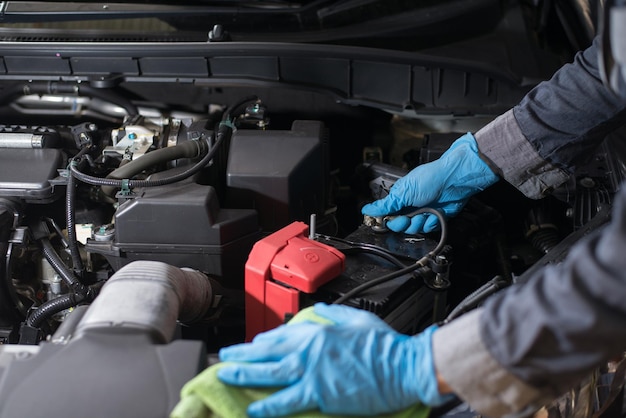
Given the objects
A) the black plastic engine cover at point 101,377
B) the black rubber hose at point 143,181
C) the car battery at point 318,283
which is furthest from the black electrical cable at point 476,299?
the black rubber hose at point 143,181

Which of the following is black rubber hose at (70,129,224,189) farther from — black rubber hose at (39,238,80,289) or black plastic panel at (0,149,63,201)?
black rubber hose at (39,238,80,289)

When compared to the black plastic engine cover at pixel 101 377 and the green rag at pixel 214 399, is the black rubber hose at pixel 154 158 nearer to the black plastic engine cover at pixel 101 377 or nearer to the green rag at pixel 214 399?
the black plastic engine cover at pixel 101 377

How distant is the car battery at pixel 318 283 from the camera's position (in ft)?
4.39

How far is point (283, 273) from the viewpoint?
1345mm

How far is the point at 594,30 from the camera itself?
1.99 metres

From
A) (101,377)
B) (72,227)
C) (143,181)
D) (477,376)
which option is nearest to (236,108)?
(143,181)

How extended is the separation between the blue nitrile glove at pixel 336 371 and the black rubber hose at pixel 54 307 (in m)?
0.68

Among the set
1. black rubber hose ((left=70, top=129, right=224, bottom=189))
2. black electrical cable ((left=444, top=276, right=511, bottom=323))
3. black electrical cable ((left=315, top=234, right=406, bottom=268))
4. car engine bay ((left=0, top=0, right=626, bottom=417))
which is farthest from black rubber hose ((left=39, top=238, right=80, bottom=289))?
black electrical cable ((left=444, top=276, right=511, bottom=323))

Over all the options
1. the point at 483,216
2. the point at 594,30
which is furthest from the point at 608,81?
the point at 594,30

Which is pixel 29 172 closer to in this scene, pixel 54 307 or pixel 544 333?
pixel 54 307

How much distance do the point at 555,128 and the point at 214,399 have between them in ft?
3.63

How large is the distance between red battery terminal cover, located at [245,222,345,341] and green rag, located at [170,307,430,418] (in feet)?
1.07

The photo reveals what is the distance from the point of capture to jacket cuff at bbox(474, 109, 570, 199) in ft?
5.44

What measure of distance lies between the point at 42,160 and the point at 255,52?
67 centimetres
